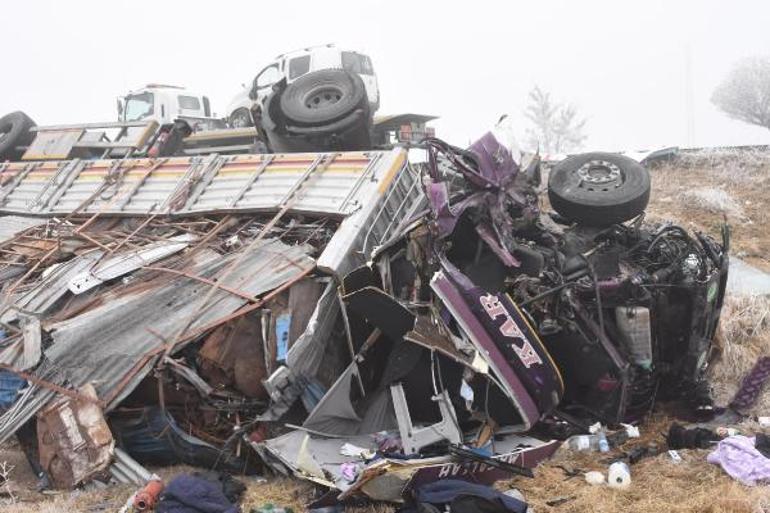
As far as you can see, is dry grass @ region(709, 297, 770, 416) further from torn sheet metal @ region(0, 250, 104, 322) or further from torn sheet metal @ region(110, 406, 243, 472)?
torn sheet metal @ region(0, 250, 104, 322)

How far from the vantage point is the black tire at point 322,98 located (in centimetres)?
723

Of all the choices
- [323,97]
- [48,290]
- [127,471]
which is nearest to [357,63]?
[323,97]

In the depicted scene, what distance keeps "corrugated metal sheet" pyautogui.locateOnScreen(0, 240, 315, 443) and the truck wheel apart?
32.5ft

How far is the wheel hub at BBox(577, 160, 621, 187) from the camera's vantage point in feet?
19.0

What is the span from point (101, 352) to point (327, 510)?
75.3 inches

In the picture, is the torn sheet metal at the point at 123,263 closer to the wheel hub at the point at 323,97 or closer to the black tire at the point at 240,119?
the wheel hub at the point at 323,97

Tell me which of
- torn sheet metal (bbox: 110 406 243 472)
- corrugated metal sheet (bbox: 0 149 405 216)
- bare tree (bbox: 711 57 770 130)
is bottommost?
→ bare tree (bbox: 711 57 770 130)

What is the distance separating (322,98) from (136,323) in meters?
3.94

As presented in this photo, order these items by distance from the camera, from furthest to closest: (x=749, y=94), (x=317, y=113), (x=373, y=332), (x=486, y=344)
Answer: (x=749, y=94) → (x=317, y=113) → (x=373, y=332) → (x=486, y=344)

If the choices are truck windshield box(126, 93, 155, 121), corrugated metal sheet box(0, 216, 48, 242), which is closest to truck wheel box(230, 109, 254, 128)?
truck windshield box(126, 93, 155, 121)

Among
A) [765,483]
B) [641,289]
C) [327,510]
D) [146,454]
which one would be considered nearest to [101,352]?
[146,454]

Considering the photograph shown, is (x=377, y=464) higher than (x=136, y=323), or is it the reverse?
(x=136, y=323)

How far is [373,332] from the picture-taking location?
185 inches

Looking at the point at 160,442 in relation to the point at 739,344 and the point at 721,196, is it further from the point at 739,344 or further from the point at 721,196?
the point at 721,196
